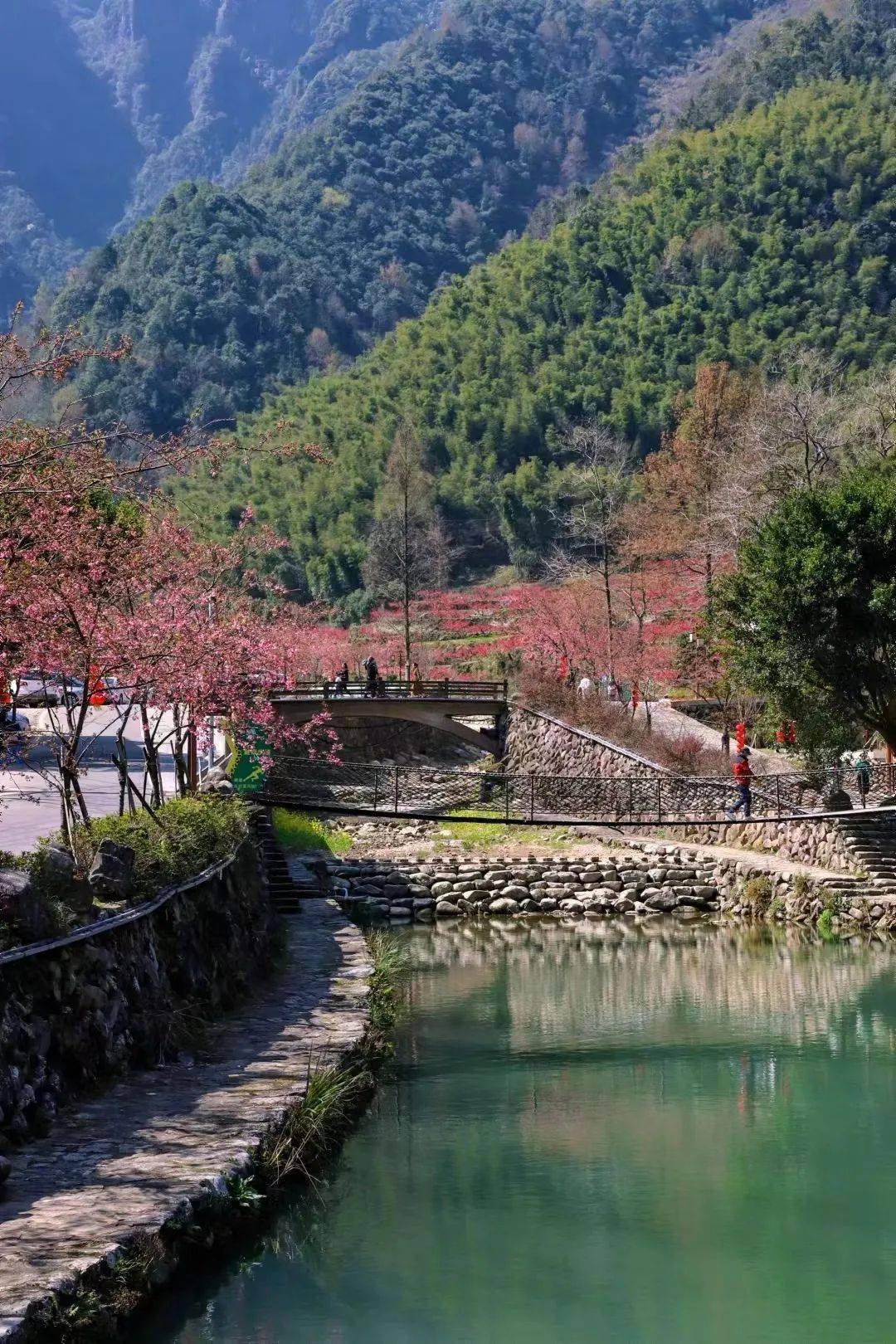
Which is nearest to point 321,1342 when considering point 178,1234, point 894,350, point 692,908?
point 178,1234

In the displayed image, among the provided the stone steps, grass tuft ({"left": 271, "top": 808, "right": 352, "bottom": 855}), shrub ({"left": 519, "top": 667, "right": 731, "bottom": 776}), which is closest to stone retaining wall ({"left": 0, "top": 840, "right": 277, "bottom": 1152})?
the stone steps

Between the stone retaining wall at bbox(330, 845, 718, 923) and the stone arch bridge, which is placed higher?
the stone arch bridge

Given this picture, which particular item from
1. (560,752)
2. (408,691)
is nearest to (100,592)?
(560,752)

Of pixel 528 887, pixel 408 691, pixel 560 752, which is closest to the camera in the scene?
pixel 528 887

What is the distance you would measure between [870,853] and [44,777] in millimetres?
15092

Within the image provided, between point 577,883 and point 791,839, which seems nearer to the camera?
point 791,839

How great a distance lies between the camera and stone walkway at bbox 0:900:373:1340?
9.77 m

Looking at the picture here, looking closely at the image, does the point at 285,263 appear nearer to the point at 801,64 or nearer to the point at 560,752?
the point at 801,64

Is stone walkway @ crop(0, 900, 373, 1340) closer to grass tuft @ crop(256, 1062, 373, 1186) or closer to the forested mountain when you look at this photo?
grass tuft @ crop(256, 1062, 373, 1186)

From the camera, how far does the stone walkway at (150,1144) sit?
A: 977 centimetres

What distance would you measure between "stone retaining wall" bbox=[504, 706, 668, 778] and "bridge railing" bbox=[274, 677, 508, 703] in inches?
42.8

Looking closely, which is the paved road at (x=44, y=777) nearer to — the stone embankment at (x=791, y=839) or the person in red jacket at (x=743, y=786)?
the person in red jacket at (x=743, y=786)

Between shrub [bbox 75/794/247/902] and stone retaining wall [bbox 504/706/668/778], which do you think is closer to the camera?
shrub [bbox 75/794/247/902]

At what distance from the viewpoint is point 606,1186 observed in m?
13.8
